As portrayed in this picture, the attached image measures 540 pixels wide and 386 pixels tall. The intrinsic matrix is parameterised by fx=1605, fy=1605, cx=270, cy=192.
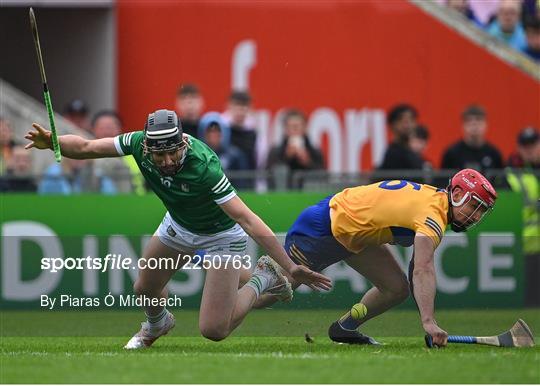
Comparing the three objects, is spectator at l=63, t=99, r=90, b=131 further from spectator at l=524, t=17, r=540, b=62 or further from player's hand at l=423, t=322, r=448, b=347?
player's hand at l=423, t=322, r=448, b=347

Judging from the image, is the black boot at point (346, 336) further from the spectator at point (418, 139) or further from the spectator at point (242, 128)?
the spectator at point (418, 139)

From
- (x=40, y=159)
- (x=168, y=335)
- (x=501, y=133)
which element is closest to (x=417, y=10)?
(x=501, y=133)

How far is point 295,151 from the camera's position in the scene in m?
17.9

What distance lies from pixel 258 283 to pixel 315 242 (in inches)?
24.5

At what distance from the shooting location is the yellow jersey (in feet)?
37.3

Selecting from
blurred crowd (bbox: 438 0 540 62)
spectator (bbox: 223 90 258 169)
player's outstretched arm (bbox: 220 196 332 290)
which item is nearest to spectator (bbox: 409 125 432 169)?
spectator (bbox: 223 90 258 169)

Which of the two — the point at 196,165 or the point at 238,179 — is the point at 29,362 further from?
the point at 238,179

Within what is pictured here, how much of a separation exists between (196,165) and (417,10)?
35.2ft

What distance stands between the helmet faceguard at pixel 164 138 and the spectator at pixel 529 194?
6.21 m

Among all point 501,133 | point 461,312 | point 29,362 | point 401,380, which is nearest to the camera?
point 401,380

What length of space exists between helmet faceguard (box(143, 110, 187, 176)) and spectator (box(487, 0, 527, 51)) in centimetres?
1089

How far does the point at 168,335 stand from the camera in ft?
42.9

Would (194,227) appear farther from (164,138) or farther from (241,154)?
(241,154)

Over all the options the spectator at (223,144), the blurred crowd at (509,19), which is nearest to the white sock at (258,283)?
the spectator at (223,144)
